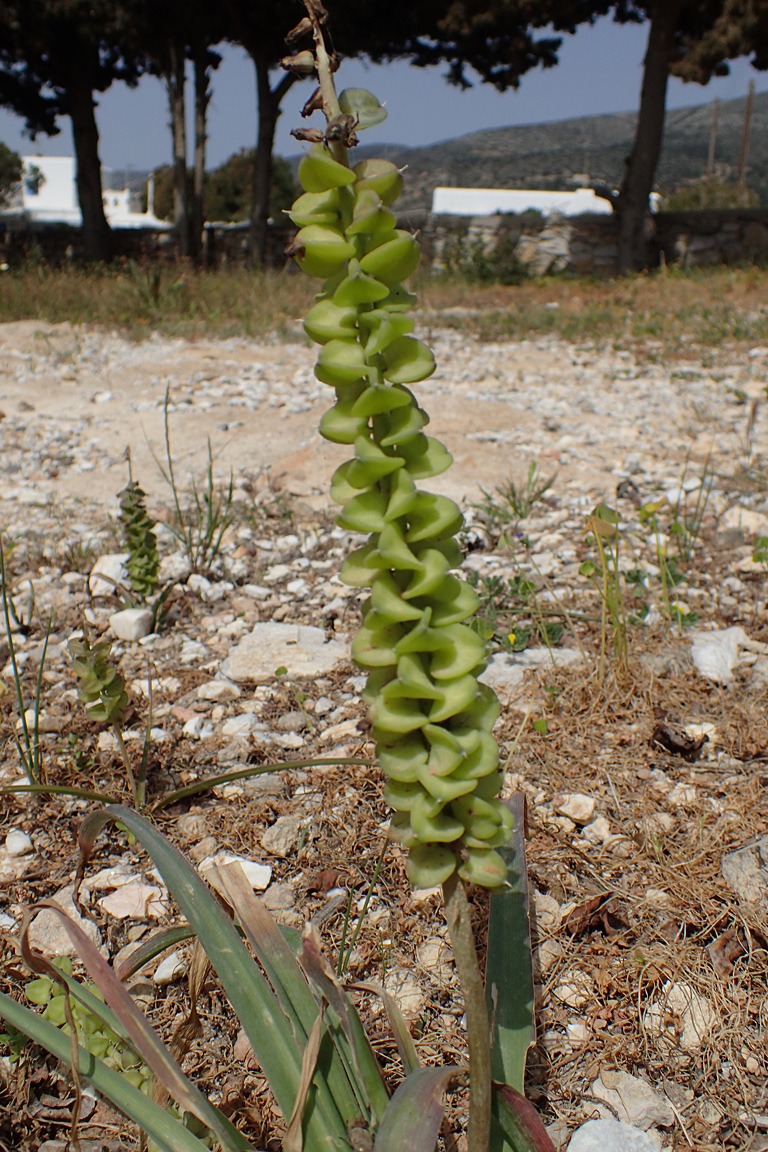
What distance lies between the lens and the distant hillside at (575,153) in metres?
34.7

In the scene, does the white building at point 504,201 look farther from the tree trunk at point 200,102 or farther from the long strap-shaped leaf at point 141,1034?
the long strap-shaped leaf at point 141,1034

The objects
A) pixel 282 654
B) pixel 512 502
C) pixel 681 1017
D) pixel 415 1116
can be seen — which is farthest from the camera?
pixel 512 502

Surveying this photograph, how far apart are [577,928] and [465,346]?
771cm

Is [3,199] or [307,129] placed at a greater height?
[3,199]

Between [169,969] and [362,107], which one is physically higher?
[362,107]

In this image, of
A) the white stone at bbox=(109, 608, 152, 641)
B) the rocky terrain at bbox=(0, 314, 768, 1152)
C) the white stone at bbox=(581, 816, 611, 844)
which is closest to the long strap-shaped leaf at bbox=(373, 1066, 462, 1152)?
the rocky terrain at bbox=(0, 314, 768, 1152)

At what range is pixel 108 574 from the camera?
334cm

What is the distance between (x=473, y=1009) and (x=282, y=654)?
1.92 m

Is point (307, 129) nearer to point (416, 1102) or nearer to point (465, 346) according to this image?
point (416, 1102)

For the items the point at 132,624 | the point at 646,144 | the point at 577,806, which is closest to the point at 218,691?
the point at 132,624

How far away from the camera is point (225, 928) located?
1102mm

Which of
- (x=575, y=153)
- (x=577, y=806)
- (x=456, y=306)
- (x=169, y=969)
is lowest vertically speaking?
(x=169, y=969)

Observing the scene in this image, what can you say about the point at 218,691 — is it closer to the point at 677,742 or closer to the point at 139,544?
the point at 139,544

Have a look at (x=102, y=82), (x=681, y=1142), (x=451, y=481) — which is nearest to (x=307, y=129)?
(x=681, y=1142)
